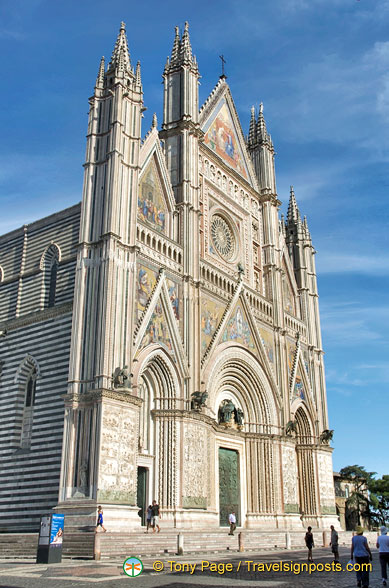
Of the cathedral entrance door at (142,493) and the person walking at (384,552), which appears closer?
the person walking at (384,552)

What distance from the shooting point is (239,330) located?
1209 inches

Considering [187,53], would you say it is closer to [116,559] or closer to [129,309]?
[129,309]

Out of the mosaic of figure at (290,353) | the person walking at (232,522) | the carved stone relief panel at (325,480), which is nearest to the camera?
the person walking at (232,522)

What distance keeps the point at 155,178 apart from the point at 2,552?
1632cm

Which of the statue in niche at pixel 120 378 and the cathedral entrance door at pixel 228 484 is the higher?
the statue in niche at pixel 120 378

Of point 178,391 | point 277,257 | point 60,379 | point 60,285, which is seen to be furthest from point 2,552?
point 277,257

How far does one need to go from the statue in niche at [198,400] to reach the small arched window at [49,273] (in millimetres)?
7479

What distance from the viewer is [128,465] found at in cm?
2092

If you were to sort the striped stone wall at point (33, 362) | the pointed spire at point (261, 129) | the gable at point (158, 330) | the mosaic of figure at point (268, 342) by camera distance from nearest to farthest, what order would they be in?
the striped stone wall at point (33, 362)
the gable at point (158, 330)
the mosaic of figure at point (268, 342)
the pointed spire at point (261, 129)

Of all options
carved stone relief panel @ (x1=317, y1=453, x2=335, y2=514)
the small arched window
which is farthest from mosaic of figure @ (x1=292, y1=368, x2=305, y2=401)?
the small arched window

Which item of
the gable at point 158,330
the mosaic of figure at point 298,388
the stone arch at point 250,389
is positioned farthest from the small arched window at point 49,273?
the mosaic of figure at point 298,388

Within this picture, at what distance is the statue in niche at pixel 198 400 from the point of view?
25.2 metres

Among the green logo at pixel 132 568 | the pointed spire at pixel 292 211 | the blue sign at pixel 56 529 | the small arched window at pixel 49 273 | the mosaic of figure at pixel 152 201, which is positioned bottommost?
the green logo at pixel 132 568

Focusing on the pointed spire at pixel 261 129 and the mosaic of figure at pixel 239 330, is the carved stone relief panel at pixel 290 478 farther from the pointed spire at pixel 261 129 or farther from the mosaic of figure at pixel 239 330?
the pointed spire at pixel 261 129
